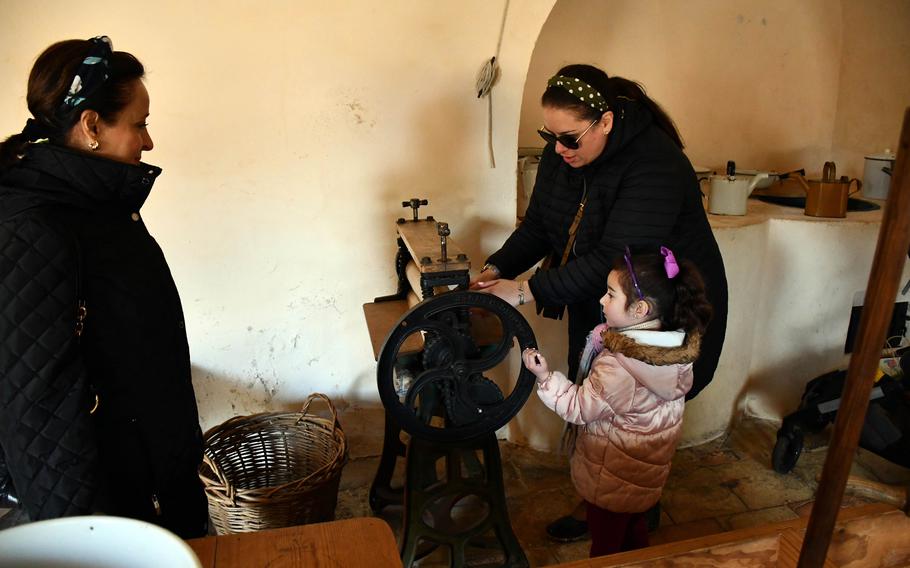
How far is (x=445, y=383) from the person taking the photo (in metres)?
1.69

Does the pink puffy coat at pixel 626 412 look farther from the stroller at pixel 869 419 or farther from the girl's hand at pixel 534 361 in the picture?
the stroller at pixel 869 419

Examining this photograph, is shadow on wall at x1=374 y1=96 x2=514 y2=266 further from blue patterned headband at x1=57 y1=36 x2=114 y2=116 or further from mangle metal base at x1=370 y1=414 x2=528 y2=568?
blue patterned headband at x1=57 y1=36 x2=114 y2=116

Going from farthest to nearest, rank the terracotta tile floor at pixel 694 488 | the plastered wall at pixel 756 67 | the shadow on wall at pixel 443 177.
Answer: the plastered wall at pixel 756 67, the shadow on wall at pixel 443 177, the terracotta tile floor at pixel 694 488

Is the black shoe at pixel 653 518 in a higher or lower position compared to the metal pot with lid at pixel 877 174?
lower

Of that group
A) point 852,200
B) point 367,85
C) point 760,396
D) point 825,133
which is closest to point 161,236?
point 367,85

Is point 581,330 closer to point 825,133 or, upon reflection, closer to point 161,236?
point 161,236

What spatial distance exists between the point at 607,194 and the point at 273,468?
4.66ft

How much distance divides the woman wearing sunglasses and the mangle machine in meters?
0.23

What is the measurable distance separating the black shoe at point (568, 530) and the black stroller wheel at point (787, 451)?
874 millimetres

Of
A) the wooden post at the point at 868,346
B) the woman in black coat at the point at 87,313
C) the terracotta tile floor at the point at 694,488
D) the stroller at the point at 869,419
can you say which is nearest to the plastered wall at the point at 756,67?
the stroller at the point at 869,419

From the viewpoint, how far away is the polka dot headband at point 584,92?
174 cm

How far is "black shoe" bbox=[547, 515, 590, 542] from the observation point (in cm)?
231

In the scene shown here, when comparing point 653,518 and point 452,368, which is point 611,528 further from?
point 452,368

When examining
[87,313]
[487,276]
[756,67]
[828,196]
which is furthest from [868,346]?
[756,67]
